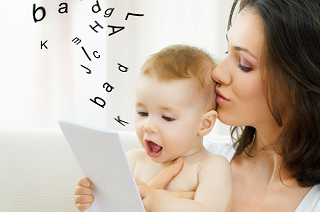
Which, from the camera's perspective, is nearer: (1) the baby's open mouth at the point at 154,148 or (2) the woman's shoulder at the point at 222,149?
(1) the baby's open mouth at the point at 154,148

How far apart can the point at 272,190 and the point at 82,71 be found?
1861mm

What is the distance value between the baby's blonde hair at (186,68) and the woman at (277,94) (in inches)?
1.4

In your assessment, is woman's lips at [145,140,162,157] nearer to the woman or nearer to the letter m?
the woman

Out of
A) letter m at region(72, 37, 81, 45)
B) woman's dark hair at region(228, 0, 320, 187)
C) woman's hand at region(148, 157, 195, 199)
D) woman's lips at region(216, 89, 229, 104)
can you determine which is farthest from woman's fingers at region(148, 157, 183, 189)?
letter m at region(72, 37, 81, 45)

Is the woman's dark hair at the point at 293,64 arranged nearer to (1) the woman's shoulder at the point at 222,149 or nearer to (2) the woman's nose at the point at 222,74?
(2) the woman's nose at the point at 222,74

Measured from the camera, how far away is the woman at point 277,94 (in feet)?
3.57

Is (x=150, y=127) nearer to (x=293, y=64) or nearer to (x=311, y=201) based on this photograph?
(x=293, y=64)

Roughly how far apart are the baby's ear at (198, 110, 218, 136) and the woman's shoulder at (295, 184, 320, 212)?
1.37 ft

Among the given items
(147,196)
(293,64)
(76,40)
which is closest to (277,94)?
(293,64)

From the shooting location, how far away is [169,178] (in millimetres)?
1106

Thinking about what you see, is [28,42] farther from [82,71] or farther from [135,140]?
[135,140]

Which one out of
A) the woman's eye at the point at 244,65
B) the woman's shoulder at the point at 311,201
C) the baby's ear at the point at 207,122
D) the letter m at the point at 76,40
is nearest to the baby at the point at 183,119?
the baby's ear at the point at 207,122

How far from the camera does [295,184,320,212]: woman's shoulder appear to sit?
116 cm

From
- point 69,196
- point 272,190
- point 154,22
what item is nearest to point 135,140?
point 69,196
